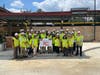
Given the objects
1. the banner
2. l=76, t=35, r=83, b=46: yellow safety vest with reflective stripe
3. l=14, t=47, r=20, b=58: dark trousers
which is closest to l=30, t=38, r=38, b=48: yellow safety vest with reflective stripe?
the banner

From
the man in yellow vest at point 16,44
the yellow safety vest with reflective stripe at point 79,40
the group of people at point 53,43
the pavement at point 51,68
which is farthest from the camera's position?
the yellow safety vest with reflective stripe at point 79,40

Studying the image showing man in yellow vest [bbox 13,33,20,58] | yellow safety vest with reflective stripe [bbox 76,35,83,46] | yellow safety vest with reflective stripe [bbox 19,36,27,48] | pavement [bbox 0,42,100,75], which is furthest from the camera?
yellow safety vest with reflective stripe [bbox 76,35,83,46]

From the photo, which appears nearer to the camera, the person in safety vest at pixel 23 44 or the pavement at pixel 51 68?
the pavement at pixel 51 68

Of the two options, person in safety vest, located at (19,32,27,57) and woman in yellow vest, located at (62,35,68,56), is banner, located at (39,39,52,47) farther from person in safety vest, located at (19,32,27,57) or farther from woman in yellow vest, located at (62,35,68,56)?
person in safety vest, located at (19,32,27,57)

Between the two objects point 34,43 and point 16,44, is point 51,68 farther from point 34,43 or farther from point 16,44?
point 34,43

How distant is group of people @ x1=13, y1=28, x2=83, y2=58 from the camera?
20156 mm

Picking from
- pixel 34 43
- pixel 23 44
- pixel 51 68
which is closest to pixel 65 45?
pixel 34 43

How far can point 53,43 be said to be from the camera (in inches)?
854

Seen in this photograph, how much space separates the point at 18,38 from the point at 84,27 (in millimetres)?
23537

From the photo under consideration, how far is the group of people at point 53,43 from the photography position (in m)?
20.2

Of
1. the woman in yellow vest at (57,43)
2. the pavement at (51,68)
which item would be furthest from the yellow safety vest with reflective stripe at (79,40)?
the pavement at (51,68)

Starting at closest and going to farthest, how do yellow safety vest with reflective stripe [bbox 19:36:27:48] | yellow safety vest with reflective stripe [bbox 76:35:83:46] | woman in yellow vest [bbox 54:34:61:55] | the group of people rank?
1. yellow safety vest with reflective stripe [bbox 19:36:27:48]
2. the group of people
3. yellow safety vest with reflective stripe [bbox 76:35:83:46]
4. woman in yellow vest [bbox 54:34:61:55]

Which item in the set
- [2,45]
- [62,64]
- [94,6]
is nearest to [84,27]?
[94,6]

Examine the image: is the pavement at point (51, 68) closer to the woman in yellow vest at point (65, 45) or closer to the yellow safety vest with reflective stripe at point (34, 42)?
the yellow safety vest with reflective stripe at point (34, 42)
